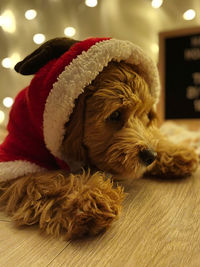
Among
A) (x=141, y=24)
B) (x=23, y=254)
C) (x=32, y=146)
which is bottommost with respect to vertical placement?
(x=23, y=254)

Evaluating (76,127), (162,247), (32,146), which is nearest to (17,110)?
(32,146)

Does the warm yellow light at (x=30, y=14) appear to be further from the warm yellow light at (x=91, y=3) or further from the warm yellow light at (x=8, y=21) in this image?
the warm yellow light at (x=91, y=3)

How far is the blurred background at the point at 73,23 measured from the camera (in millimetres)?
1851

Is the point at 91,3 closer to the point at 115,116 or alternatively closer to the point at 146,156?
the point at 115,116

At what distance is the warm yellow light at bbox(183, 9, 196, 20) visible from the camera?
1800 millimetres

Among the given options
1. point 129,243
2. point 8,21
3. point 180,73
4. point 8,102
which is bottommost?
point 129,243

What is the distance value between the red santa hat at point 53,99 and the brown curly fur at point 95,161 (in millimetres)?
34

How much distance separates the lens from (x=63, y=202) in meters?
0.75

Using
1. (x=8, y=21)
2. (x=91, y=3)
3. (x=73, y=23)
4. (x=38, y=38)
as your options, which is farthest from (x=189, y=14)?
(x=8, y=21)

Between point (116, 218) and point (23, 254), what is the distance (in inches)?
9.2

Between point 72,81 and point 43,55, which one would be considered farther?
point 43,55

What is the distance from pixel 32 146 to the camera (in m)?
1.00

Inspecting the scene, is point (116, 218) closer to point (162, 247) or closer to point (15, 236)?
point (162, 247)

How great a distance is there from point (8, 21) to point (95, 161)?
1.33 meters
